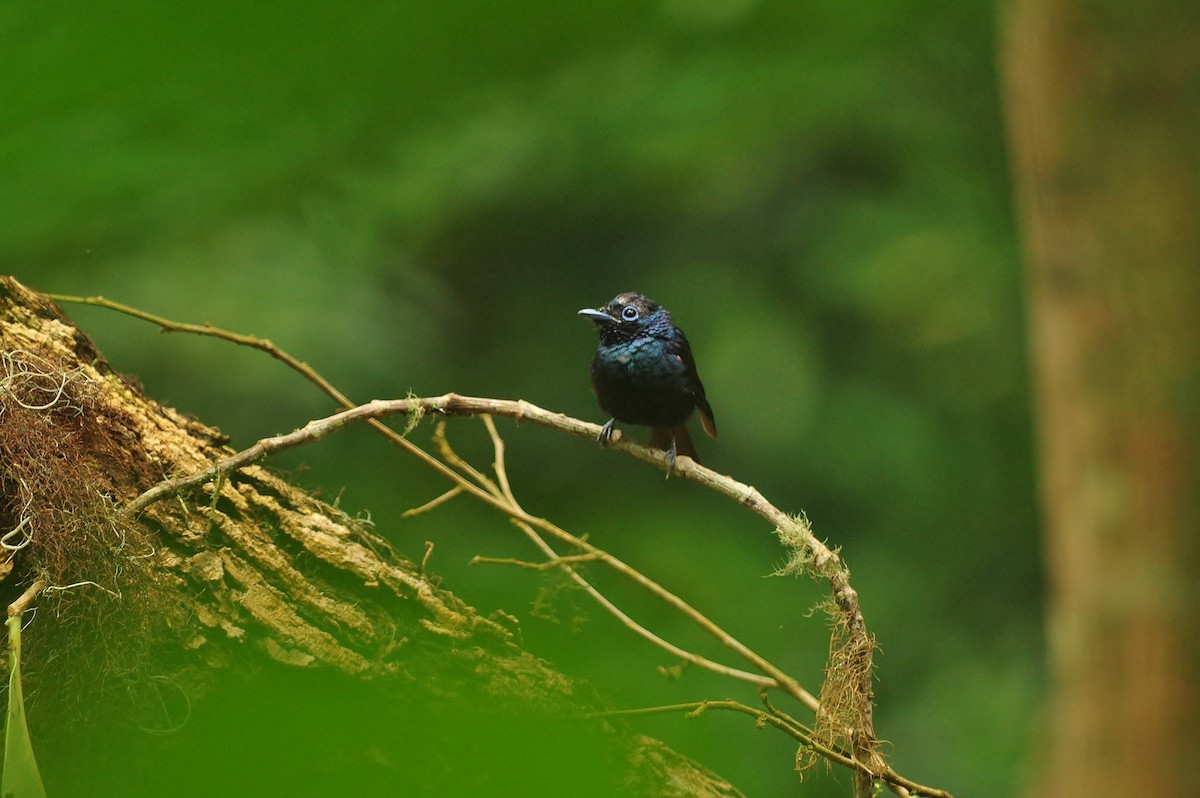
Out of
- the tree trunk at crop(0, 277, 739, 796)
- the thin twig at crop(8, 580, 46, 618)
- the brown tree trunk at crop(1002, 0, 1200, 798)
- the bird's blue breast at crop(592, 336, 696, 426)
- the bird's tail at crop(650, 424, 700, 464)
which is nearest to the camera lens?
the brown tree trunk at crop(1002, 0, 1200, 798)

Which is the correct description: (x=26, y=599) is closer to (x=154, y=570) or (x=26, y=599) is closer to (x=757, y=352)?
(x=154, y=570)

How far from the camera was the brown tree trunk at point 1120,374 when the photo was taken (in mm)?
572

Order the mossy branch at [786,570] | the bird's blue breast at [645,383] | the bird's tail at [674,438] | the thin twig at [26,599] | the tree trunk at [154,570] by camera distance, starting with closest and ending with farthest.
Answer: the tree trunk at [154,570] → the thin twig at [26,599] → the mossy branch at [786,570] → the bird's blue breast at [645,383] → the bird's tail at [674,438]

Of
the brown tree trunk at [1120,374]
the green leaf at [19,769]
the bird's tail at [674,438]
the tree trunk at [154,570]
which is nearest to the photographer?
the brown tree trunk at [1120,374]

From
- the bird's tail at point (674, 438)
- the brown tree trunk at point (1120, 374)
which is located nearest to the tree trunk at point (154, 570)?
the brown tree trunk at point (1120, 374)

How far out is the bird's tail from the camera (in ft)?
8.20

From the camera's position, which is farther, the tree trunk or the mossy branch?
the mossy branch

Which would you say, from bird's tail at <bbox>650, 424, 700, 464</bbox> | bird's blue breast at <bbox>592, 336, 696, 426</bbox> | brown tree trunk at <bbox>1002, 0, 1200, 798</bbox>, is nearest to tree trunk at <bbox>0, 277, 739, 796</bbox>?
brown tree trunk at <bbox>1002, 0, 1200, 798</bbox>

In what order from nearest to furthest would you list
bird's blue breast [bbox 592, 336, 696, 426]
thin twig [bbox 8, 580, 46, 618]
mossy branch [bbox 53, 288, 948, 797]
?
thin twig [bbox 8, 580, 46, 618] < mossy branch [bbox 53, 288, 948, 797] < bird's blue breast [bbox 592, 336, 696, 426]

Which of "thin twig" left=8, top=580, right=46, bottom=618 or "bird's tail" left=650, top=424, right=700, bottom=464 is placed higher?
"bird's tail" left=650, top=424, right=700, bottom=464

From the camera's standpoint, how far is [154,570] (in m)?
1.50

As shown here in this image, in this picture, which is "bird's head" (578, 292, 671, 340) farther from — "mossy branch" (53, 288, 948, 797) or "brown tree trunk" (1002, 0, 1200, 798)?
"brown tree trunk" (1002, 0, 1200, 798)

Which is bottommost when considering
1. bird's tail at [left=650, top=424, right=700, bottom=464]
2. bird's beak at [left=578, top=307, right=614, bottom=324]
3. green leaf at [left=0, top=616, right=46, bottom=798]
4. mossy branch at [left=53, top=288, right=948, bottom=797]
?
green leaf at [left=0, top=616, right=46, bottom=798]

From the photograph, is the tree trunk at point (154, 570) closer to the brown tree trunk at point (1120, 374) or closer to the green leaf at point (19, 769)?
the green leaf at point (19, 769)
